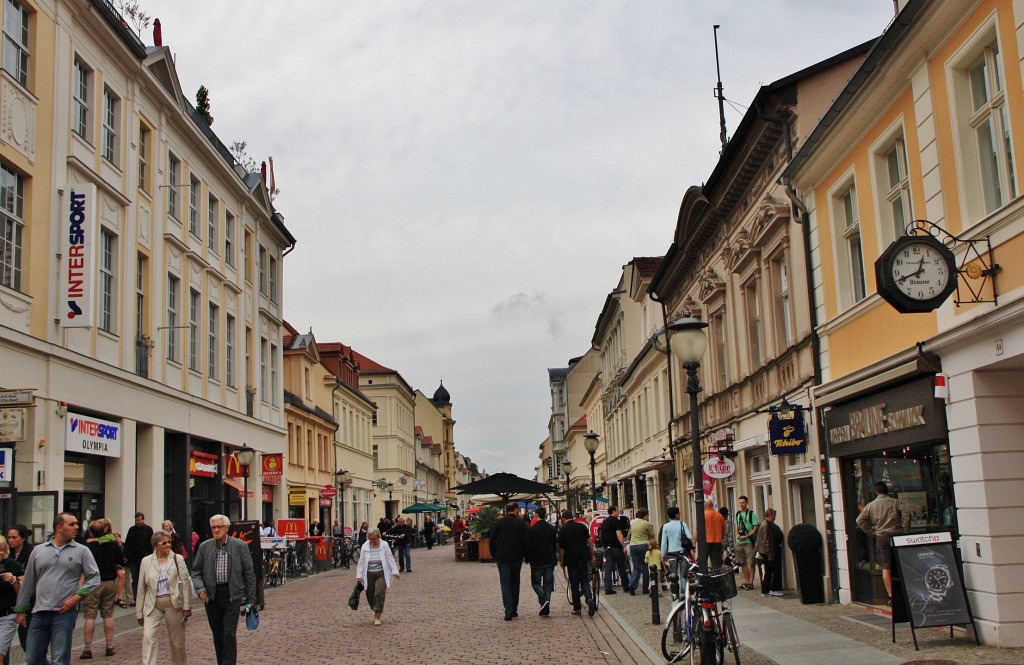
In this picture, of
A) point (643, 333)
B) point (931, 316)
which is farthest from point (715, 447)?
point (643, 333)

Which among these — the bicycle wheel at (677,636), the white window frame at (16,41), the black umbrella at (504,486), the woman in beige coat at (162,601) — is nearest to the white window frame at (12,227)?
the white window frame at (16,41)

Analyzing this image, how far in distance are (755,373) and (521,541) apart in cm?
674

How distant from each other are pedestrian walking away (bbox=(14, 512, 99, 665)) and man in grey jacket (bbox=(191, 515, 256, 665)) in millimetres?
1097

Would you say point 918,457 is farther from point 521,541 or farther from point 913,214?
point 521,541

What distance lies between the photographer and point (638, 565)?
2052 centimetres

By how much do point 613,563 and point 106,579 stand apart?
35.8 ft

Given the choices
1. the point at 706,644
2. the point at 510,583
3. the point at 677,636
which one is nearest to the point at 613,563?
the point at 510,583

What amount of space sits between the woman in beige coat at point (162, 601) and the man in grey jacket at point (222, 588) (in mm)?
219

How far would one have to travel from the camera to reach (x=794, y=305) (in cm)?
1788

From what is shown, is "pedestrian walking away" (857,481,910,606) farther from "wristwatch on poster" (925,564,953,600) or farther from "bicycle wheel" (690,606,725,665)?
"bicycle wheel" (690,606,725,665)

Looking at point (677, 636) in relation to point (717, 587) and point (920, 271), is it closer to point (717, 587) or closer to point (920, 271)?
point (717, 587)

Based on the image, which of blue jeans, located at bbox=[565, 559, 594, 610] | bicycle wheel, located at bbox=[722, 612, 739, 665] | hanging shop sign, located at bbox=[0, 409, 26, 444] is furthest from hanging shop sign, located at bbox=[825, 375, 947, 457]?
hanging shop sign, located at bbox=[0, 409, 26, 444]

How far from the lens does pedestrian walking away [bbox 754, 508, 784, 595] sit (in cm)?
1864

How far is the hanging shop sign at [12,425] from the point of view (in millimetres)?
15711
